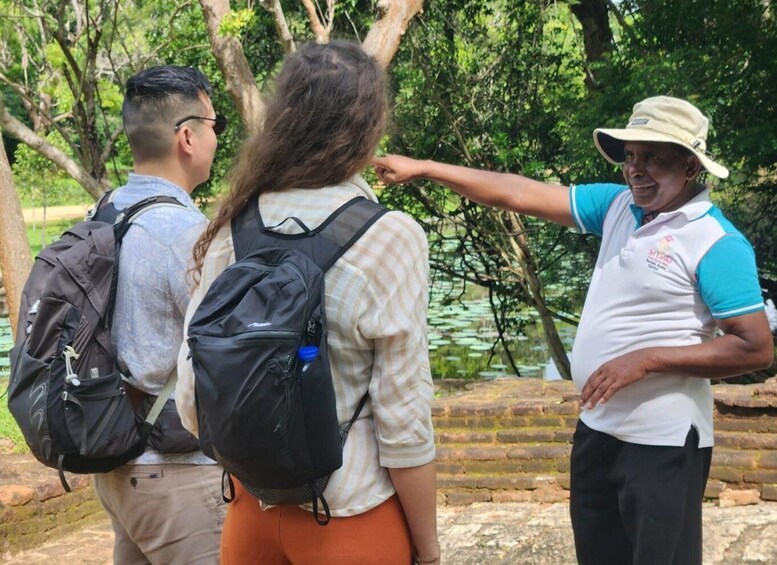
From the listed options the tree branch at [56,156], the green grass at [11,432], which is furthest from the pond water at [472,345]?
the green grass at [11,432]

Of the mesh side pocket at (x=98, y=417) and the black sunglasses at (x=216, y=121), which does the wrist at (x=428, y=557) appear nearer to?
the mesh side pocket at (x=98, y=417)

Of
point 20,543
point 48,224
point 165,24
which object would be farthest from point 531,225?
point 48,224

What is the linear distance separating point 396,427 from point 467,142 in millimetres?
9170

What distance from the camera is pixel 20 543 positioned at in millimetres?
4266

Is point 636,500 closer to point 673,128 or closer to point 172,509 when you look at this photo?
point 673,128

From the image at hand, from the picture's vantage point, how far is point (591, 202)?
2723 mm

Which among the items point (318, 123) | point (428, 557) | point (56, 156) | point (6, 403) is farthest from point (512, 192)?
point (56, 156)

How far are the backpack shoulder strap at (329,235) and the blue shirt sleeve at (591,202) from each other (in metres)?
1.13

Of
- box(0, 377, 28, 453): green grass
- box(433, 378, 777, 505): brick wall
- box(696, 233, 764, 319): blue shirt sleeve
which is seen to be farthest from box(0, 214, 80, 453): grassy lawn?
box(433, 378, 777, 505): brick wall

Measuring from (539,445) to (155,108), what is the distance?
3697mm

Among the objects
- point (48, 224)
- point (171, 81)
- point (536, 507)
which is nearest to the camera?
point (171, 81)

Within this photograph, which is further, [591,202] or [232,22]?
[232,22]

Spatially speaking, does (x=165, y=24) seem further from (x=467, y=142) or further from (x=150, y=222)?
(x=150, y=222)

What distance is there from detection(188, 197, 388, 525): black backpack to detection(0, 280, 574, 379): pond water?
11180 millimetres
